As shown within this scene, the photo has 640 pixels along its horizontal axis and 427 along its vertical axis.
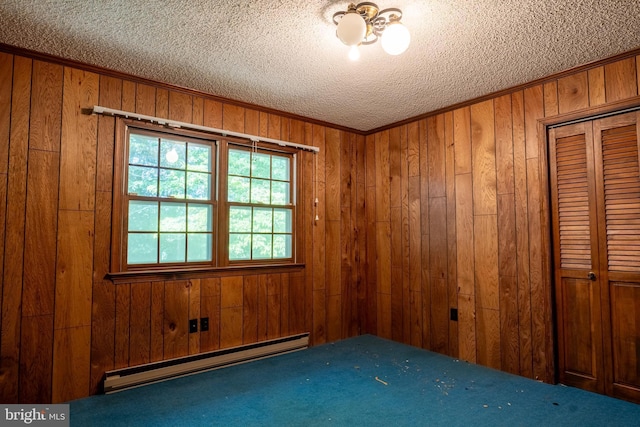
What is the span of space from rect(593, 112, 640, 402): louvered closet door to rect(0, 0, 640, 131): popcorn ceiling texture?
627 millimetres

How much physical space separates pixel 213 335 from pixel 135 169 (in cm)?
159

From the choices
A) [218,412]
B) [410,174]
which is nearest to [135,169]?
[218,412]

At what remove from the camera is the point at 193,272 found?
125 inches

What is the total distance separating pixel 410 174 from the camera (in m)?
4.04

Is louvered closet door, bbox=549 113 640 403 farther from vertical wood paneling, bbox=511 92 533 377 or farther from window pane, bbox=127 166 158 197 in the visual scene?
window pane, bbox=127 166 158 197

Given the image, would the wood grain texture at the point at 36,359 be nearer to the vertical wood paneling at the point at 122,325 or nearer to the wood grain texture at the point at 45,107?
the vertical wood paneling at the point at 122,325

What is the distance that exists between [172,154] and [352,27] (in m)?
1.94

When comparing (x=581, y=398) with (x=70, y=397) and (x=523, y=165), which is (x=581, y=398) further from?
(x=70, y=397)

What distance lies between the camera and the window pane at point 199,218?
323 centimetres

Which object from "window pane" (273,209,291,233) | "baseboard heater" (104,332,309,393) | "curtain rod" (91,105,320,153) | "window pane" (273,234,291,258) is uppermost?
"curtain rod" (91,105,320,153)

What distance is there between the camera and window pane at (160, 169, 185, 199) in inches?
122

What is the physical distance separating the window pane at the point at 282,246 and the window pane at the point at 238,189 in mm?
529

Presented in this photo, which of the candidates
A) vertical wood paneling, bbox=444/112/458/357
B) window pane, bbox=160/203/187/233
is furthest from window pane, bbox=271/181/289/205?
vertical wood paneling, bbox=444/112/458/357

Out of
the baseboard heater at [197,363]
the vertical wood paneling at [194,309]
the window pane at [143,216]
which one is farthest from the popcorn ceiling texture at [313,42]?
the baseboard heater at [197,363]
